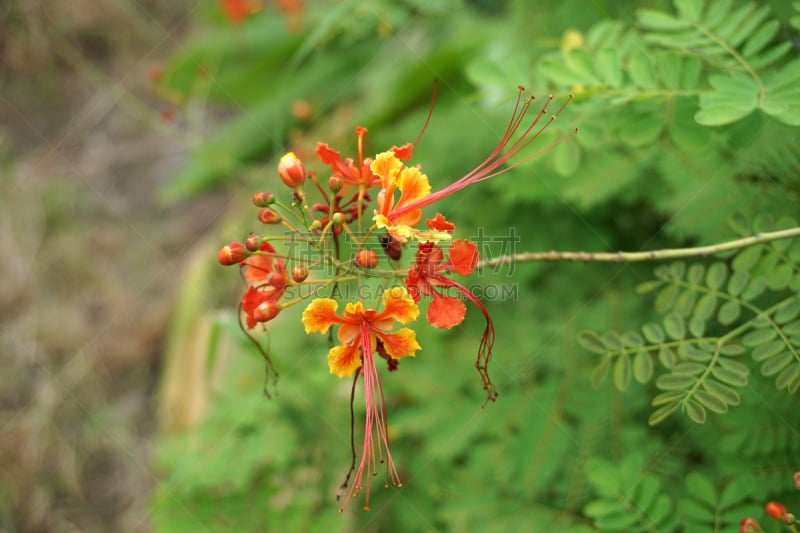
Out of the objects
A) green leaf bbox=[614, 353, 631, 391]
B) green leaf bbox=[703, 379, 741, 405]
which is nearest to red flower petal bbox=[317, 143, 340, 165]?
green leaf bbox=[614, 353, 631, 391]

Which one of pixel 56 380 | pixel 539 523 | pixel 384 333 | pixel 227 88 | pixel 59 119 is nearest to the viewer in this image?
pixel 384 333

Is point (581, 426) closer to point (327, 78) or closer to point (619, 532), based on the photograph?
point (619, 532)

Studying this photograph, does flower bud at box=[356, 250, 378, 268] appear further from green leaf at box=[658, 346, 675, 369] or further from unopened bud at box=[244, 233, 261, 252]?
green leaf at box=[658, 346, 675, 369]

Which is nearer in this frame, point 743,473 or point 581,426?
point 743,473

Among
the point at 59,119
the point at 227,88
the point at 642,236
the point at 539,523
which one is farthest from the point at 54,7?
the point at 539,523

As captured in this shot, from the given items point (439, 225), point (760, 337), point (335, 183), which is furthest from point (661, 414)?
point (335, 183)

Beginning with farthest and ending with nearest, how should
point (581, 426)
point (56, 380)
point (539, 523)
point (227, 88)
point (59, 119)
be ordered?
point (59, 119)
point (227, 88)
point (56, 380)
point (581, 426)
point (539, 523)

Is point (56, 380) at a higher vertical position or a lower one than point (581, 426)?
lower
